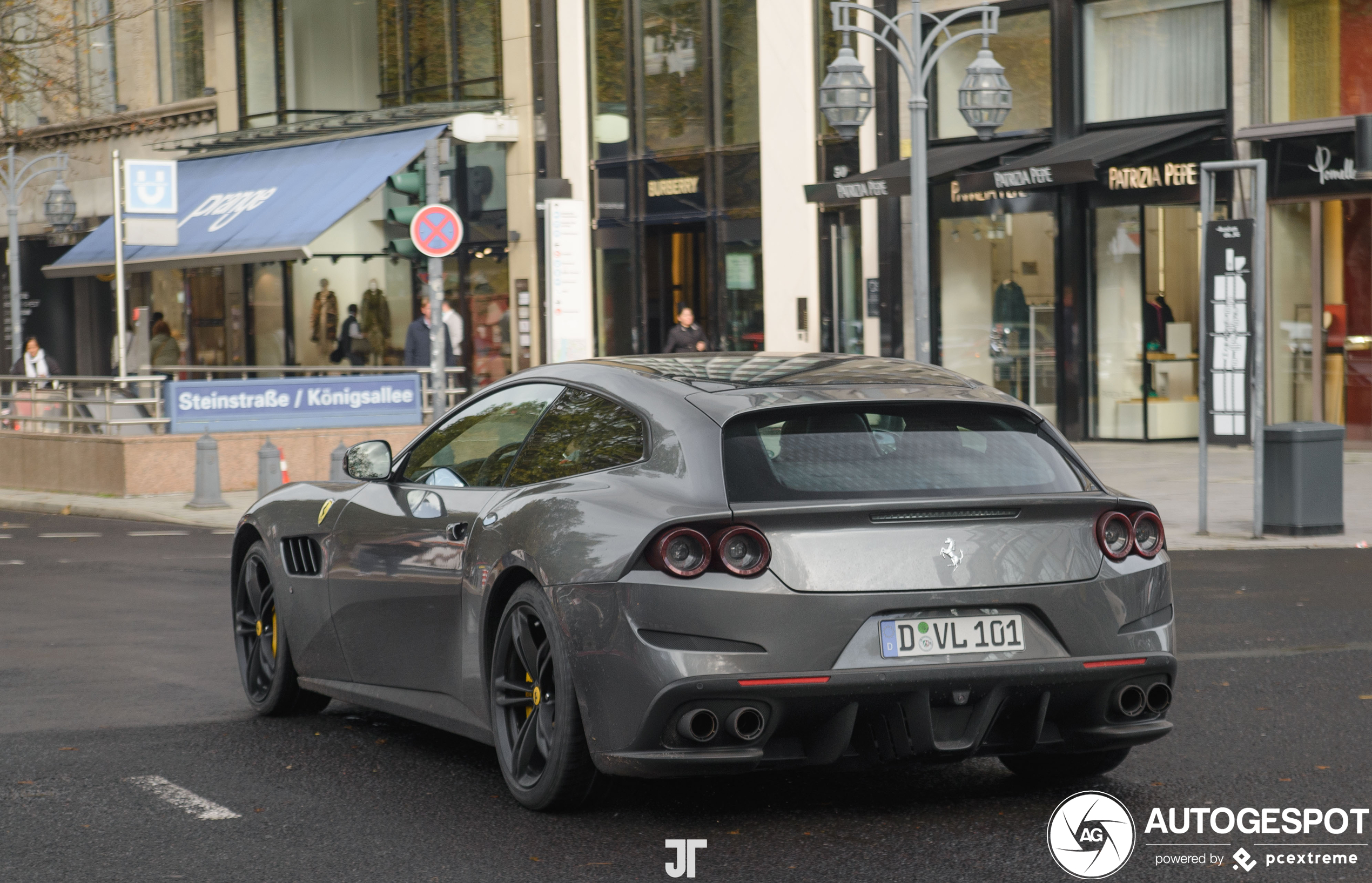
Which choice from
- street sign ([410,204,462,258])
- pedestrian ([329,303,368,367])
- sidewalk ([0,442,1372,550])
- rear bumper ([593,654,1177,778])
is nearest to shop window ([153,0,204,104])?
pedestrian ([329,303,368,367])

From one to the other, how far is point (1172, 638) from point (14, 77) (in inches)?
801

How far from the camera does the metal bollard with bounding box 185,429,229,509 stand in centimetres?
1808

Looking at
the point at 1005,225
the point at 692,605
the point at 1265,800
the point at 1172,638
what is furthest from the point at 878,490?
the point at 1005,225

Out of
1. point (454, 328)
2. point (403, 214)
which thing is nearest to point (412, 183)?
point (403, 214)

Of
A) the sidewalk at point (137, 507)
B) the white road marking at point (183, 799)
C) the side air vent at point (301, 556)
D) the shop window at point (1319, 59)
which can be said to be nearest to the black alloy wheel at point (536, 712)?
the white road marking at point (183, 799)

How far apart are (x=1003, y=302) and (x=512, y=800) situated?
1968 cm

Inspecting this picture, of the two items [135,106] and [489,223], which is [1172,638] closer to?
[489,223]

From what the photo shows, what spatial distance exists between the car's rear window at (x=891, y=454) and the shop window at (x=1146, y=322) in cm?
1770

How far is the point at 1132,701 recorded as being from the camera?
212 inches

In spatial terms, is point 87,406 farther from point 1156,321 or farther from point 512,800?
point 512,800

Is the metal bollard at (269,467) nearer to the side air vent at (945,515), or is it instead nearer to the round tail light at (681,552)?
the round tail light at (681,552)

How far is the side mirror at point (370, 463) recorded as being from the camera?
662 centimetres

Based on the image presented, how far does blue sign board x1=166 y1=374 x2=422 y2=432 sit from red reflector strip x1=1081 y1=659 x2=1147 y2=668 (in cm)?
1611

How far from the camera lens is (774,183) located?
27344 millimetres
